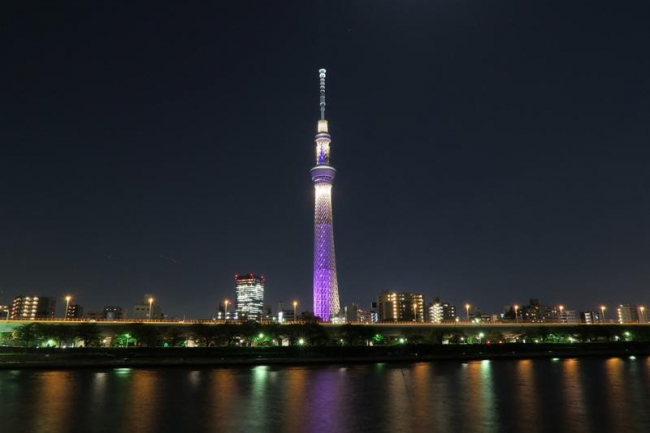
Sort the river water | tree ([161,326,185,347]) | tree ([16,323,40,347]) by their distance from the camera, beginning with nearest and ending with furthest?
the river water
tree ([16,323,40,347])
tree ([161,326,185,347])

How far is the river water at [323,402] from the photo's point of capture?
2677 centimetres

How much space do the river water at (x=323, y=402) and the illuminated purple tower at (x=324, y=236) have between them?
91.2 m

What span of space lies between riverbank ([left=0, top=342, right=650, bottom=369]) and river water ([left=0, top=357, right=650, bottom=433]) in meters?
10.7

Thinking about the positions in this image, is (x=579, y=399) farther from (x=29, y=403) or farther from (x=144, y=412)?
(x=29, y=403)

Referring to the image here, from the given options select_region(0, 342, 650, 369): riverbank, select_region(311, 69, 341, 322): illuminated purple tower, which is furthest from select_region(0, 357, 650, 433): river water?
select_region(311, 69, 341, 322): illuminated purple tower

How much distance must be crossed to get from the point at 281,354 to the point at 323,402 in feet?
148

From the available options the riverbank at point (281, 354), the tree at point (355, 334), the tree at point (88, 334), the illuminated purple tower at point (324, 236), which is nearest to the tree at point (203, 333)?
the riverbank at point (281, 354)

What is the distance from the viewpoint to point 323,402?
3412 cm

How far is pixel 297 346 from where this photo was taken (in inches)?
3216

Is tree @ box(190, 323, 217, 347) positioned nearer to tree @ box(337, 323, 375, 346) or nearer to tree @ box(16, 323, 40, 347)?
tree @ box(16, 323, 40, 347)

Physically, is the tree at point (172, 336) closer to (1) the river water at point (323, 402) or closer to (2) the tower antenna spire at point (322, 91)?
(1) the river water at point (323, 402)

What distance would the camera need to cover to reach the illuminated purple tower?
14500cm

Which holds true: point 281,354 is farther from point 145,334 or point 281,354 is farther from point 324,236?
point 324,236

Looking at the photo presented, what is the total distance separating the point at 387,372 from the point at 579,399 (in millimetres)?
24457
